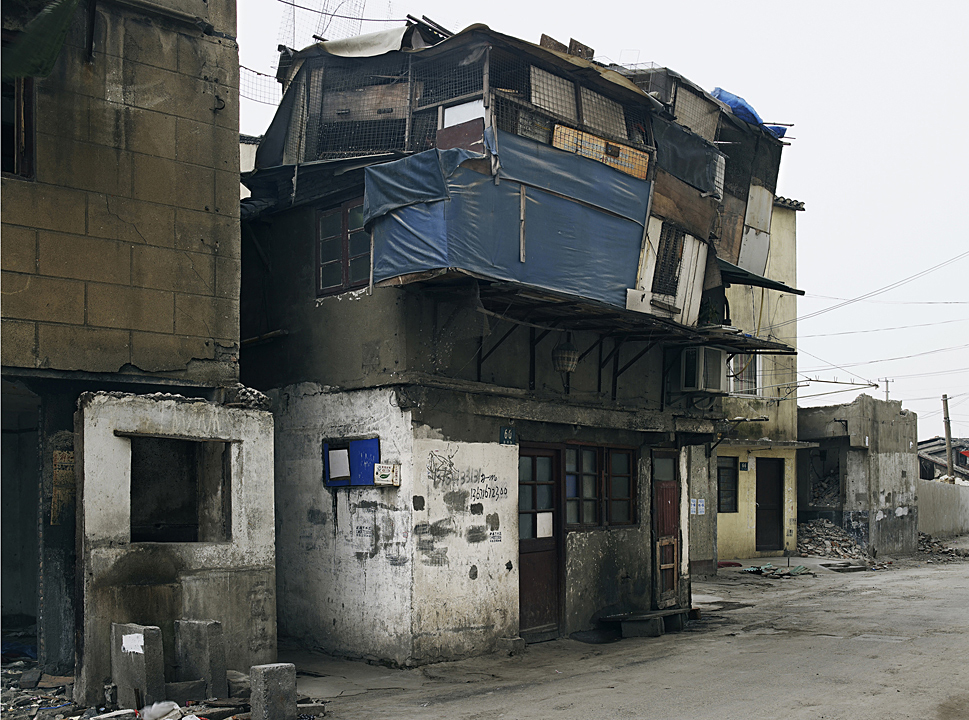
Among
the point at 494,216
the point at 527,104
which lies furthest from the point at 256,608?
the point at 527,104

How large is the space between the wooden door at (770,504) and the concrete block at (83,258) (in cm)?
1998

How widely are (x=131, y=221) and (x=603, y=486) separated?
8.07m

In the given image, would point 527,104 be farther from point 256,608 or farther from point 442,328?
point 256,608

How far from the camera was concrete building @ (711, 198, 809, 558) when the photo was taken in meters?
24.4

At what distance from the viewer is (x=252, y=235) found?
1335 cm

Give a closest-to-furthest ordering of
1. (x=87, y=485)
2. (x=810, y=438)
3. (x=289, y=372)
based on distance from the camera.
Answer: (x=87, y=485) < (x=289, y=372) < (x=810, y=438)

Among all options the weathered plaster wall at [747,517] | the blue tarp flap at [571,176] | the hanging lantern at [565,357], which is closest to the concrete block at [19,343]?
the blue tarp flap at [571,176]

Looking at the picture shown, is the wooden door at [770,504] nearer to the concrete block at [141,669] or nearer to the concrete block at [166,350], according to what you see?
the concrete block at [166,350]

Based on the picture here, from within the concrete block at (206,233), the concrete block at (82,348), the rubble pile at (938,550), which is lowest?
the rubble pile at (938,550)

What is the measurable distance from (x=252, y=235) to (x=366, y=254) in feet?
7.82

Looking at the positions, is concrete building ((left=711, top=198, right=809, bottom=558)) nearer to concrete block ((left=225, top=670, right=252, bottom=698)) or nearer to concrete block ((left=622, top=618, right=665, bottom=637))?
concrete block ((left=622, top=618, right=665, bottom=637))

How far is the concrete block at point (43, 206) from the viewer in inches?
350

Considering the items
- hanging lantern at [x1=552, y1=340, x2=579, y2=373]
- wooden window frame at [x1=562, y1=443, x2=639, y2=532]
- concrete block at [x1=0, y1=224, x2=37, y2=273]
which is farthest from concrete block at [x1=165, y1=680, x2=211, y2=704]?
hanging lantern at [x1=552, y1=340, x2=579, y2=373]

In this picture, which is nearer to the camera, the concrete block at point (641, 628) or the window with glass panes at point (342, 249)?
the window with glass panes at point (342, 249)
